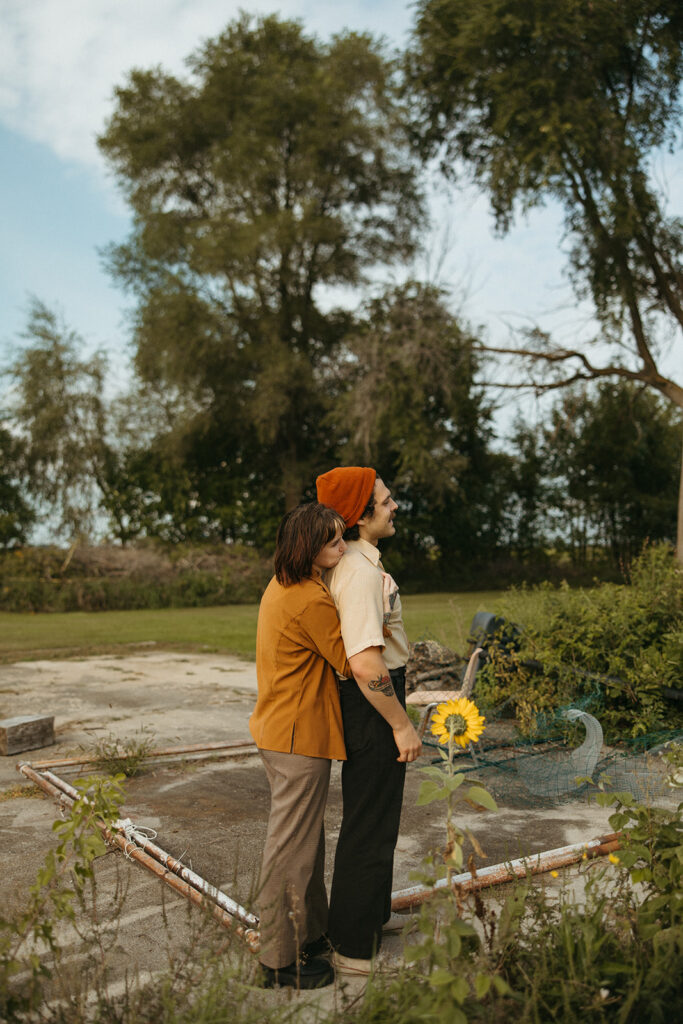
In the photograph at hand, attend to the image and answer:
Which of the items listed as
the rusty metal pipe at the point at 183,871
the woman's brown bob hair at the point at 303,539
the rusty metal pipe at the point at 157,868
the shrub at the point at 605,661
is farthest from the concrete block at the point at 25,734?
the woman's brown bob hair at the point at 303,539

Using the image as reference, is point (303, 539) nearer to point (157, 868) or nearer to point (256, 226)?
point (157, 868)

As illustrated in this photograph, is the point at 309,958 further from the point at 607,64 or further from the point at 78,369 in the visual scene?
the point at 78,369

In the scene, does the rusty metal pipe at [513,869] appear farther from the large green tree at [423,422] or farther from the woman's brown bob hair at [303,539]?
the large green tree at [423,422]

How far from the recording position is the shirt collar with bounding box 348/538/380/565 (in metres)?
3.00

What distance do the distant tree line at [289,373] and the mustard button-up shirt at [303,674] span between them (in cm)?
1632

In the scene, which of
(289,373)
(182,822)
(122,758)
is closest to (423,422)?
(289,373)

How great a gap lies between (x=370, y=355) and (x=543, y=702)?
14332mm

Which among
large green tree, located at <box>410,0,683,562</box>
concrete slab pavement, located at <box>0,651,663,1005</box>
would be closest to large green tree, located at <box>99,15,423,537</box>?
large green tree, located at <box>410,0,683,562</box>

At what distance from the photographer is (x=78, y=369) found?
2566cm

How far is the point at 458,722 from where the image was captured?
267cm

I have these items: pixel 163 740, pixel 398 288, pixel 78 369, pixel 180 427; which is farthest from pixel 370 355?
pixel 163 740

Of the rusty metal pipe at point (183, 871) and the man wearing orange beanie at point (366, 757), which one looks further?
→ the rusty metal pipe at point (183, 871)

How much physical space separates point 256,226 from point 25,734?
59.5ft

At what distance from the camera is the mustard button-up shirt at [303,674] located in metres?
2.83
